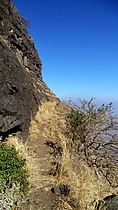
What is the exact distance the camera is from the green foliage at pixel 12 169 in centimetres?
1383

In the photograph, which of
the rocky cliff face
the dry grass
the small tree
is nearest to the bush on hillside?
the dry grass

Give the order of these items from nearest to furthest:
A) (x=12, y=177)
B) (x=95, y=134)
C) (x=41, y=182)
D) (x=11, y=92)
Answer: (x=12, y=177), (x=41, y=182), (x=11, y=92), (x=95, y=134)

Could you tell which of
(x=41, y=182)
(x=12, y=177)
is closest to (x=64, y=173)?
(x=41, y=182)

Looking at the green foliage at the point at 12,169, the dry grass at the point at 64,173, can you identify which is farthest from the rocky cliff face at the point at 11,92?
the green foliage at the point at 12,169

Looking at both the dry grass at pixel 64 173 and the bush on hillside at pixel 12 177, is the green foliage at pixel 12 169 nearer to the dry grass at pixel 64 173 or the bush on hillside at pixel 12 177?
the bush on hillside at pixel 12 177

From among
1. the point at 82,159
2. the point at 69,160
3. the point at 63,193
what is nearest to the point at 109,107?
the point at 82,159

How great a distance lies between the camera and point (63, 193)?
54.2ft

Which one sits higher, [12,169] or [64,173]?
[64,173]

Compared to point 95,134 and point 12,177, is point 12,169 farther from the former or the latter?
point 95,134

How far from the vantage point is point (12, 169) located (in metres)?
14.2

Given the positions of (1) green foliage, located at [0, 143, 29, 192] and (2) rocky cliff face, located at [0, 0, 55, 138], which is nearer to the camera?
(1) green foliage, located at [0, 143, 29, 192]

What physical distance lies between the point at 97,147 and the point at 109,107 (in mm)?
2935

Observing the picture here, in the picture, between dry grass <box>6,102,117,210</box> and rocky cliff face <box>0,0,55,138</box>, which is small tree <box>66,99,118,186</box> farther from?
rocky cliff face <box>0,0,55,138</box>

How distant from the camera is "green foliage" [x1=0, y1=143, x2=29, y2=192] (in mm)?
13828
